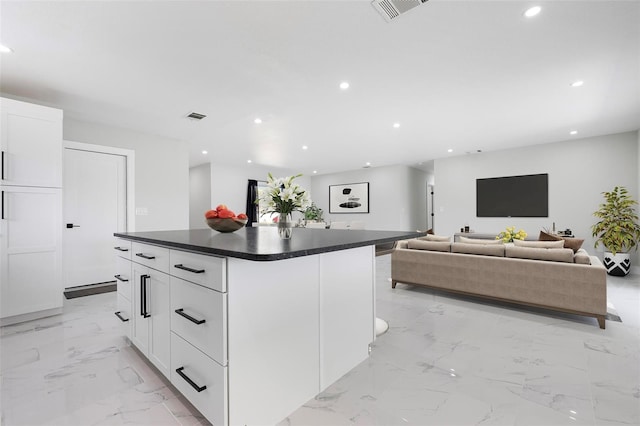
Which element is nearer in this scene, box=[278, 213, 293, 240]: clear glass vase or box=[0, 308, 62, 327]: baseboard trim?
box=[278, 213, 293, 240]: clear glass vase

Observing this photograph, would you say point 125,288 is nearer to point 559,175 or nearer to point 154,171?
point 154,171

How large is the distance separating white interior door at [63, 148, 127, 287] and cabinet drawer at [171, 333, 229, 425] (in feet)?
12.1

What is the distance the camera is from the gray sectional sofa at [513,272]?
2.71 m

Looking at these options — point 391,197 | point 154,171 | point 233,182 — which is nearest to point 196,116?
point 154,171

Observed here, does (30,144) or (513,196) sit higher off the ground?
(30,144)

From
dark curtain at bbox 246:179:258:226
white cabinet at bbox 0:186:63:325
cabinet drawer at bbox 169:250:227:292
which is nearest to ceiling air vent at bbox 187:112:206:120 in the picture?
white cabinet at bbox 0:186:63:325

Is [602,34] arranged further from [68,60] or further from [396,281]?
[68,60]

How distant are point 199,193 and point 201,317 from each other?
26.5 ft

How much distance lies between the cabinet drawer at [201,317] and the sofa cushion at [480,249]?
316 cm

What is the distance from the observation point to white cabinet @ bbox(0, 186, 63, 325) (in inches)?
113

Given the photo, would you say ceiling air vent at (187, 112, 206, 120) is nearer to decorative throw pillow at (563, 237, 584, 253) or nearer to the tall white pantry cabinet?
the tall white pantry cabinet

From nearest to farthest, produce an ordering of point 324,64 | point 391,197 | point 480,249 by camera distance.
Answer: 1. point 324,64
2. point 480,249
3. point 391,197

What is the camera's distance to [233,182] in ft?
28.8

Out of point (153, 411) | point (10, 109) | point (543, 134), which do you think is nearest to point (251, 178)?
point (10, 109)
